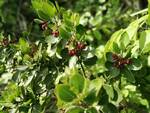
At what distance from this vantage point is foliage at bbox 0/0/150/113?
1490 millimetres

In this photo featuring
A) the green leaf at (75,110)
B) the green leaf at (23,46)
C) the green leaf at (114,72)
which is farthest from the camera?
the green leaf at (23,46)

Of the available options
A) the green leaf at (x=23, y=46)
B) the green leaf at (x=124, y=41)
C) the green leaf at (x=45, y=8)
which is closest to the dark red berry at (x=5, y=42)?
the green leaf at (x=23, y=46)

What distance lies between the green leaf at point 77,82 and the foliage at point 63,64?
0.16 feet

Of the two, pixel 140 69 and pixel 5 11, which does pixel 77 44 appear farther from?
pixel 5 11

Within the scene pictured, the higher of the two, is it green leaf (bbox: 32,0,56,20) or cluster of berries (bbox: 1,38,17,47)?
green leaf (bbox: 32,0,56,20)

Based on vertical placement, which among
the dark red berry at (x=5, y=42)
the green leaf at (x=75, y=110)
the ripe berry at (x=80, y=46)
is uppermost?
the dark red berry at (x=5, y=42)

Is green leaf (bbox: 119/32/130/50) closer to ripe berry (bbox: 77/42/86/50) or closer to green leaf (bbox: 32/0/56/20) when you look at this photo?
ripe berry (bbox: 77/42/86/50)

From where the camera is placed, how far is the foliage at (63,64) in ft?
4.89

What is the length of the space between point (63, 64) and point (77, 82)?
378 millimetres

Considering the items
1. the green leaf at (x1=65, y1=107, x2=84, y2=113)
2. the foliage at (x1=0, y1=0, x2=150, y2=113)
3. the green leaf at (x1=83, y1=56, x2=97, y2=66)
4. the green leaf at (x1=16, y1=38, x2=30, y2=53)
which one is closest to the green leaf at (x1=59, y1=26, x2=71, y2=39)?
the foliage at (x1=0, y1=0, x2=150, y2=113)

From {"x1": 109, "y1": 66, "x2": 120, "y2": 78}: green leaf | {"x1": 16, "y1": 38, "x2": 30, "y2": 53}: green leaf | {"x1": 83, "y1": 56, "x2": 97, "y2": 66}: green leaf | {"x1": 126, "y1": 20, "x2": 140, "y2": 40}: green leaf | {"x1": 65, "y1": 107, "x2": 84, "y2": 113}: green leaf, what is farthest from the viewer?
{"x1": 126, "y1": 20, "x2": 140, "y2": 40}: green leaf

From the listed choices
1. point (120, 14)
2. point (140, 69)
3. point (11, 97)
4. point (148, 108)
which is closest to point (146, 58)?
point (140, 69)

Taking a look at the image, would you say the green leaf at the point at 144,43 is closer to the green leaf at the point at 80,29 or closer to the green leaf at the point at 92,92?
the green leaf at the point at 80,29

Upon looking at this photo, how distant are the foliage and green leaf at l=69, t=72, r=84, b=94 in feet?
0.16
